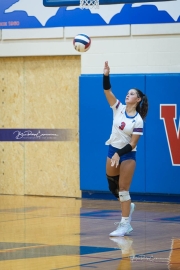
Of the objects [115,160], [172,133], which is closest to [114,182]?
[115,160]

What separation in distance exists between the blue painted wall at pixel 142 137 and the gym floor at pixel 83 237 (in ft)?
1.49

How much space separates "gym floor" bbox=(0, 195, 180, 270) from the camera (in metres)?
8.37

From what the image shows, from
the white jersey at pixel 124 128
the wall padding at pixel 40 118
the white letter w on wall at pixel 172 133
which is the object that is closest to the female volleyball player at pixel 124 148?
the white jersey at pixel 124 128

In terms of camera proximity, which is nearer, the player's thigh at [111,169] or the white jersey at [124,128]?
the white jersey at [124,128]

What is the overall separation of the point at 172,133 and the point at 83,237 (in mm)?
4985

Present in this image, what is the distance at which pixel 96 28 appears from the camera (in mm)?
15758

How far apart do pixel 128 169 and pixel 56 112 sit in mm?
6183

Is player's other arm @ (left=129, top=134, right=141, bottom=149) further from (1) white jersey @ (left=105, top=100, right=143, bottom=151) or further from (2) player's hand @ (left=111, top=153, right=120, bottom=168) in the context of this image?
(2) player's hand @ (left=111, top=153, right=120, bottom=168)

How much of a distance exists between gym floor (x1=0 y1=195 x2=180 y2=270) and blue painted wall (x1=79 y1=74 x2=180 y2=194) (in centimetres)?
45

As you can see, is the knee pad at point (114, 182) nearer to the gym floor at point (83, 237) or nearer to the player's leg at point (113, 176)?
the player's leg at point (113, 176)

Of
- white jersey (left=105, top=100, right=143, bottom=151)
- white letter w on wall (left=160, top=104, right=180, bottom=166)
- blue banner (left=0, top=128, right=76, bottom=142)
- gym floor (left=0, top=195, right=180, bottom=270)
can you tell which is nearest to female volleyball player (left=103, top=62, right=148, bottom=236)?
white jersey (left=105, top=100, right=143, bottom=151)

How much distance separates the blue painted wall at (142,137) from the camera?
14.9 meters

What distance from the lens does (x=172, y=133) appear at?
14836 mm

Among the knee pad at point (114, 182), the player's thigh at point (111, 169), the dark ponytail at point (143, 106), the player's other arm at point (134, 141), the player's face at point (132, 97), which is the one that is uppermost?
the player's face at point (132, 97)
